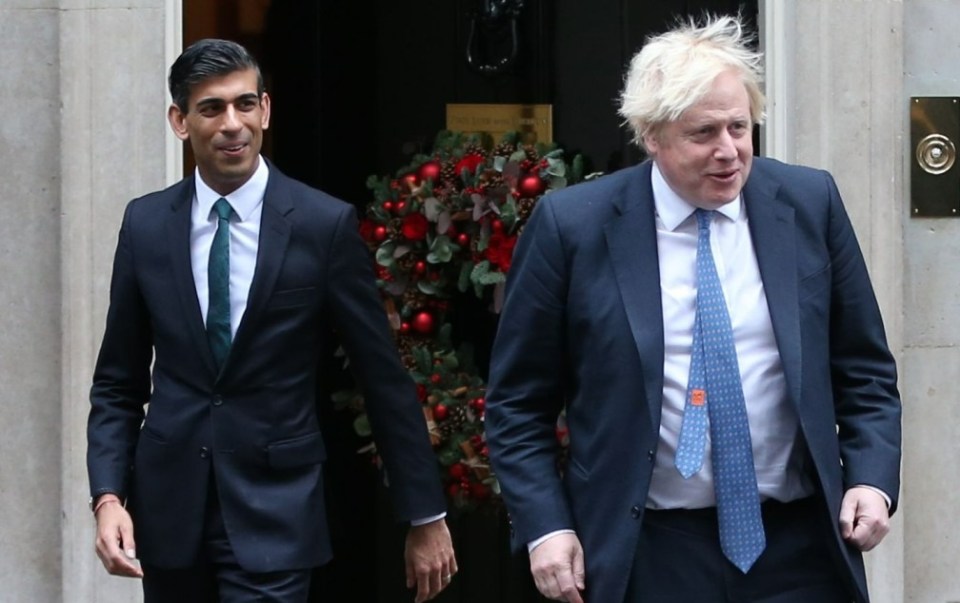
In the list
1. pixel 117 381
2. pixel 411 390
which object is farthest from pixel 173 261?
pixel 411 390

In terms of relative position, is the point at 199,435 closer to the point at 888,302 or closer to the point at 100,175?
the point at 100,175

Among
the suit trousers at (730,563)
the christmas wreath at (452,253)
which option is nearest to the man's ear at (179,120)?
the suit trousers at (730,563)

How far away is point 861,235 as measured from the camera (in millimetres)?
5891

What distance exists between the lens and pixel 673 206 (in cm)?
388

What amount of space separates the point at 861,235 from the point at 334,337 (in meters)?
1.90

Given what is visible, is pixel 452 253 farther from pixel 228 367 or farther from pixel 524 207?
pixel 228 367

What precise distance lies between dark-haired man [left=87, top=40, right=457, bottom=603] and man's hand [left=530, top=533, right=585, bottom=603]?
2.47 feet

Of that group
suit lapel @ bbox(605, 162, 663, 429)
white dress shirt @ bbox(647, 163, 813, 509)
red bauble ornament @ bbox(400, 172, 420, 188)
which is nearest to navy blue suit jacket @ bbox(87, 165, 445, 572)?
suit lapel @ bbox(605, 162, 663, 429)

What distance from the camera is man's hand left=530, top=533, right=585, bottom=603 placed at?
3.84 meters

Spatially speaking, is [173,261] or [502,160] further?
[502,160]

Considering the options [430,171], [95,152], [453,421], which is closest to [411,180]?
[430,171]

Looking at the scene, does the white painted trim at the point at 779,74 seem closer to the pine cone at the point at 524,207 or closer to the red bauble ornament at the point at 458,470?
the pine cone at the point at 524,207

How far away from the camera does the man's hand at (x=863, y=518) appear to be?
3.78m

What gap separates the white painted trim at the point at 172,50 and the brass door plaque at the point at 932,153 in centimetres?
232
